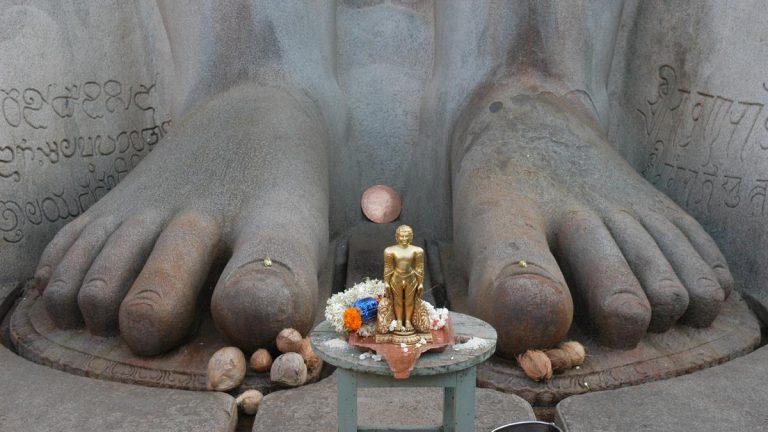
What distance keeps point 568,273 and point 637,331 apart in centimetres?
25

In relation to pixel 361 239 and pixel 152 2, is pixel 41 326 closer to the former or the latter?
pixel 361 239

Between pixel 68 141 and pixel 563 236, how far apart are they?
139 cm

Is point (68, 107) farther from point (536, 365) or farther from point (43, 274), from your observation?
point (536, 365)

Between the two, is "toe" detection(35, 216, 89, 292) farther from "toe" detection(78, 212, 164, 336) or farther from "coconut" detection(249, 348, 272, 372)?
"coconut" detection(249, 348, 272, 372)

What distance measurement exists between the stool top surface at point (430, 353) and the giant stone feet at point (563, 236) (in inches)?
11.5

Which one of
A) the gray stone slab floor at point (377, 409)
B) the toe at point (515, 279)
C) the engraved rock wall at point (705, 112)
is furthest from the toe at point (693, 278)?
the gray stone slab floor at point (377, 409)

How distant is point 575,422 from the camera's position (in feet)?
5.60

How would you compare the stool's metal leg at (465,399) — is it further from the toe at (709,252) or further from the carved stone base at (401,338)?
the toe at (709,252)

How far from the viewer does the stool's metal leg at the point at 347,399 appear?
4.89 ft

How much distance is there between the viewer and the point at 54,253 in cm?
211

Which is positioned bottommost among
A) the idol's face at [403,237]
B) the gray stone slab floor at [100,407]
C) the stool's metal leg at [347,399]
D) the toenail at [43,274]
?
the gray stone slab floor at [100,407]

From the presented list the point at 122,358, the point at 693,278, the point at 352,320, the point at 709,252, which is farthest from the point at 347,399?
the point at 709,252

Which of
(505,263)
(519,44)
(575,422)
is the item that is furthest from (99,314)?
(519,44)

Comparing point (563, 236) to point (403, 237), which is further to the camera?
point (563, 236)
